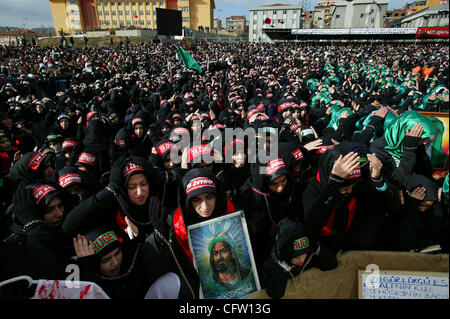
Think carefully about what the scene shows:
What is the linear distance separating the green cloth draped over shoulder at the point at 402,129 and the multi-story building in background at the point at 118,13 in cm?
7527


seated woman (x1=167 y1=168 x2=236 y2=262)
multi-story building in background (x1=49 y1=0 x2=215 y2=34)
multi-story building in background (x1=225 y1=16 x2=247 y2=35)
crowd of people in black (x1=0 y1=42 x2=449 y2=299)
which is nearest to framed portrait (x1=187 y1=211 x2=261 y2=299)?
crowd of people in black (x1=0 y1=42 x2=449 y2=299)

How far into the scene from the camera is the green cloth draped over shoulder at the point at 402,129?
8.93 ft

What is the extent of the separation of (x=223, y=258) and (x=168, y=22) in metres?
35.7

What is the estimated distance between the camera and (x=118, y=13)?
71.7m

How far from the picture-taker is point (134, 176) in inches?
92.5

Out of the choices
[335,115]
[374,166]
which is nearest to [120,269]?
[374,166]

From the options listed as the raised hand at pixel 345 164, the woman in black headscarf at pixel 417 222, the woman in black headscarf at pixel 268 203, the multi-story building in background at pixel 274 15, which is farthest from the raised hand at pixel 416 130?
the multi-story building in background at pixel 274 15

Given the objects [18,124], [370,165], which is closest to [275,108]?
[370,165]

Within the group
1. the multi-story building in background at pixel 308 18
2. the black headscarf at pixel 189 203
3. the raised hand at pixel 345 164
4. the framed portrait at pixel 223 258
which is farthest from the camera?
the multi-story building in background at pixel 308 18

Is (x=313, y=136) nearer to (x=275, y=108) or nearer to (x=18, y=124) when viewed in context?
(x=275, y=108)

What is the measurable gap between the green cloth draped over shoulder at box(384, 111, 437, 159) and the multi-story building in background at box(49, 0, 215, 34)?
247 feet

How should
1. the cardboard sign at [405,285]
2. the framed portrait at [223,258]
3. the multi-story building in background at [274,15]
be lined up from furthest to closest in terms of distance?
the multi-story building in background at [274,15] → the framed portrait at [223,258] → the cardboard sign at [405,285]

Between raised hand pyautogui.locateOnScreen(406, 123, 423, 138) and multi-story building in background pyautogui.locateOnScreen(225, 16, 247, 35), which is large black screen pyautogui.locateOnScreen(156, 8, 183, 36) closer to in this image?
raised hand pyautogui.locateOnScreen(406, 123, 423, 138)

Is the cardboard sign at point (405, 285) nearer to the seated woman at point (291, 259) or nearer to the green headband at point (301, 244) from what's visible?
the seated woman at point (291, 259)
